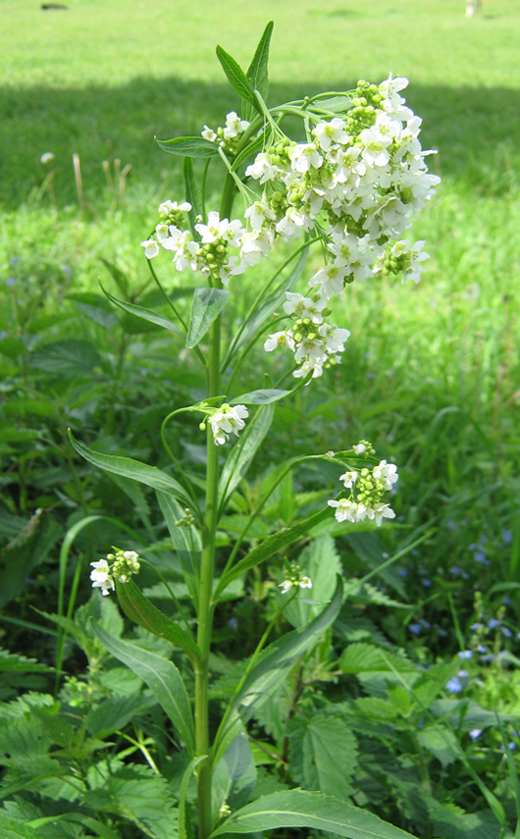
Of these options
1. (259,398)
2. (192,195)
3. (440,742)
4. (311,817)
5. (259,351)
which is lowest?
(440,742)

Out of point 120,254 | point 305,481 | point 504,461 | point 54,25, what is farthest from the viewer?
point 54,25

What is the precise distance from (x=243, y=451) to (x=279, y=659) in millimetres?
358

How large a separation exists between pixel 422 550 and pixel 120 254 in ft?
7.67

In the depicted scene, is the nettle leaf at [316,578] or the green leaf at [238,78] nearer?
the green leaf at [238,78]

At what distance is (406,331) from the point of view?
130 inches

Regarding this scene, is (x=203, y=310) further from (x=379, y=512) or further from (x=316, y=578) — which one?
(x=316, y=578)

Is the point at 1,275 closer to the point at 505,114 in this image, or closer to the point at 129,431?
the point at 129,431

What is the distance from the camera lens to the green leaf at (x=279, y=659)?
1139 millimetres

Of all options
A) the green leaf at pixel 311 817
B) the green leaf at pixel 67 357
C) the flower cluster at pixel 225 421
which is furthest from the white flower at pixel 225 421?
the green leaf at pixel 67 357

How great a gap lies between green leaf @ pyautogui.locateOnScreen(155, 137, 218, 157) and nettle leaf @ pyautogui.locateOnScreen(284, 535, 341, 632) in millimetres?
850

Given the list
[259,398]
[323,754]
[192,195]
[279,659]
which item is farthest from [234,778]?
[192,195]

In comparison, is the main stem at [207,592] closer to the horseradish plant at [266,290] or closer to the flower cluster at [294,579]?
the horseradish plant at [266,290]

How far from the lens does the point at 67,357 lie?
1.89 m

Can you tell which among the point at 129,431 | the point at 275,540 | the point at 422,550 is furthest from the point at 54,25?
the point at 275,540
